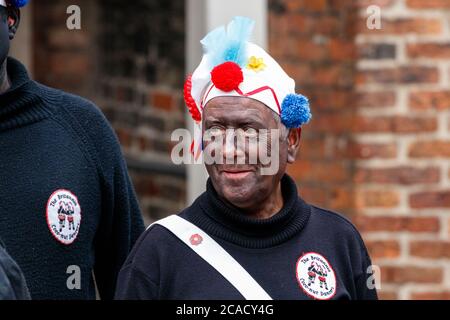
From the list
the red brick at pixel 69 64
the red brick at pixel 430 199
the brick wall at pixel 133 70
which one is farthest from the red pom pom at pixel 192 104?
the red brick at pixel 69 64

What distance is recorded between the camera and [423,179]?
5363 millimetres

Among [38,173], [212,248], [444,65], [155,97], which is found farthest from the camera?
[155,97]

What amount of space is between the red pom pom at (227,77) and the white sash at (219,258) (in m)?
0.37

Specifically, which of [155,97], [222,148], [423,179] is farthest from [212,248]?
[155,97]

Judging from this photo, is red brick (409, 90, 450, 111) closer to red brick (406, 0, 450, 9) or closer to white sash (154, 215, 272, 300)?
red brick (406, 0, 450, 9)

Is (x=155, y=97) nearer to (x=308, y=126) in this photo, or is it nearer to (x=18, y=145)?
(x=308, y=126)

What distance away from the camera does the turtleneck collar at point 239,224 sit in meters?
3.34

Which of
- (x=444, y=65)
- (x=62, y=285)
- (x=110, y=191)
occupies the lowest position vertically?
(x=62, y=285)

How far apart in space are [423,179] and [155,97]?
5.48 feet

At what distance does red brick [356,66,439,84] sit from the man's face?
201 centimetres

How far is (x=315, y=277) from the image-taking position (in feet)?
10.9

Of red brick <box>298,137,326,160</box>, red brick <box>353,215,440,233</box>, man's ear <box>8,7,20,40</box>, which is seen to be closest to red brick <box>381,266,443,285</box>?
red brick <box>353,215,440,233</box>

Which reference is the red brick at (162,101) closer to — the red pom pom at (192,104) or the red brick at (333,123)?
the red brick at (333,123)

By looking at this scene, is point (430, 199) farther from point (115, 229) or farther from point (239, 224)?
point (239, 224)
